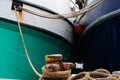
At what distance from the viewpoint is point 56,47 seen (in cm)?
320

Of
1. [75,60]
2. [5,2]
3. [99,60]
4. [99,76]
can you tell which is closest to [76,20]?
[75,60]

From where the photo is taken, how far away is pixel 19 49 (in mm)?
2816

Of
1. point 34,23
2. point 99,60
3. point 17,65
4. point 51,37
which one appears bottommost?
point 99,60

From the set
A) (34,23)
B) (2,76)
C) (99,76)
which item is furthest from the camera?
(34,23)

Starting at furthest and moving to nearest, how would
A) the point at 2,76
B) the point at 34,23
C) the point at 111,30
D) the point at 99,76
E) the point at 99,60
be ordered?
the point at 99,60
the point at 111,30
the point at 34,23
the point at 2,76
the point at 99,76

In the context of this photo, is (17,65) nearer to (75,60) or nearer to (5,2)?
(5,2)

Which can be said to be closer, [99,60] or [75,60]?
[99,60]

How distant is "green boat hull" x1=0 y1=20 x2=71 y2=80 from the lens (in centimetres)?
271

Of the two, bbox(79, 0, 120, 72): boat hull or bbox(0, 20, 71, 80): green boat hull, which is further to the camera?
bbox(79, 0, 120, 72): boat hull

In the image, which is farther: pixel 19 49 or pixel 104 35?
pixel 104 35

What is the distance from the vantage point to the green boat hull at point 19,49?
2.71 m

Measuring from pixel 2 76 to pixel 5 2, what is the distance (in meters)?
0.78

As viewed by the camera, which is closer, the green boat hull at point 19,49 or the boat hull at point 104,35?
the green boat hull at point 19,49

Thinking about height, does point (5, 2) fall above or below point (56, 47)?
above
